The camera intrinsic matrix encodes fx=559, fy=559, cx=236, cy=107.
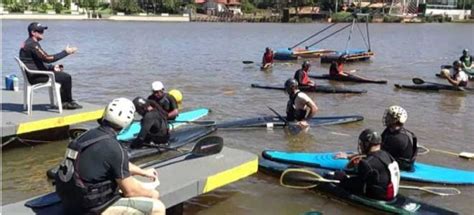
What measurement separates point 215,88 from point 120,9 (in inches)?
4044

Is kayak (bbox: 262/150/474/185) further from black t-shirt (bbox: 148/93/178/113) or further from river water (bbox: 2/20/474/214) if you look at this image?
black t-shirt (bbox: 148/93/178/113)

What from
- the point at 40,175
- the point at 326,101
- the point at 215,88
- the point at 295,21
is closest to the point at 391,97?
the point at 326,101

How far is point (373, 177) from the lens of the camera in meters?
7.39

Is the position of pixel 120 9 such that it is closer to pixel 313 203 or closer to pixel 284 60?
pixel 284 60

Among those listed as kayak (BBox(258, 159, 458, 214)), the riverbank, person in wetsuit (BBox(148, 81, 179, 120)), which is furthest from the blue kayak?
the riverbank

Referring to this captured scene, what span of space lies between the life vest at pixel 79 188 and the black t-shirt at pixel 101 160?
34mm

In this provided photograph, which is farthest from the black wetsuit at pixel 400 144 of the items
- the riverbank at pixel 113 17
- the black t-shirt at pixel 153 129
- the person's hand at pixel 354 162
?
the riverbank at pixel 113 17

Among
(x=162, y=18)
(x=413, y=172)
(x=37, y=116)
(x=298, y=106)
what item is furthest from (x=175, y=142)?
(x=162, y=18)

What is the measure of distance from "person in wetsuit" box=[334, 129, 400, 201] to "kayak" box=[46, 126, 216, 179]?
343 centimetres

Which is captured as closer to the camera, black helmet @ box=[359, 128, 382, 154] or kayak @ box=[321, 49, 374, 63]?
black helmet @ box=[359, 128, 382, 154]

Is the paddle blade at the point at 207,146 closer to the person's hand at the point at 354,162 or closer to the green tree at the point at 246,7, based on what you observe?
the person's hand at the point at 354,162

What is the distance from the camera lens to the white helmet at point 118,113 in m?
4.99

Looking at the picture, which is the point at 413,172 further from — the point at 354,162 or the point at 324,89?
the point at 324,89

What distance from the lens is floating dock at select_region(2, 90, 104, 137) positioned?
1009 cm
